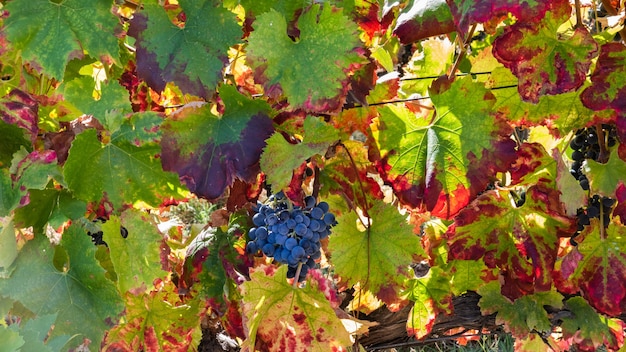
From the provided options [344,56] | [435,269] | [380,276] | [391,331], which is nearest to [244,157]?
[344,56]

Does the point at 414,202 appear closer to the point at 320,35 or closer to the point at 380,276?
the point at 380,276

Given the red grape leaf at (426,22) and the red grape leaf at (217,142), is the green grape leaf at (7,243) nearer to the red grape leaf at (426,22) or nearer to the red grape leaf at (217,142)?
the red grape leaf at (217,142)

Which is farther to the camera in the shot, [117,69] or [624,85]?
[117,69]

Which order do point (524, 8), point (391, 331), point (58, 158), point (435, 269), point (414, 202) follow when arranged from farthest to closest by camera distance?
point (391, 331)
point (435, 269)
point (58, 158)
point (414, 202)
point (524, 8)

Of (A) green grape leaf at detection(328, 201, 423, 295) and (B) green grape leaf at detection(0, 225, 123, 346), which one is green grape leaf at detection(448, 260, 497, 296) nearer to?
(A) green grape leaf at detection(328, 201, 423, 295)

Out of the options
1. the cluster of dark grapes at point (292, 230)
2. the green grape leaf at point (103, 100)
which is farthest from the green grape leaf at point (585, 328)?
the green grape leaf at point (103, 100)

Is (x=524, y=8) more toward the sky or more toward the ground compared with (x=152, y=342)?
more toward the sky
